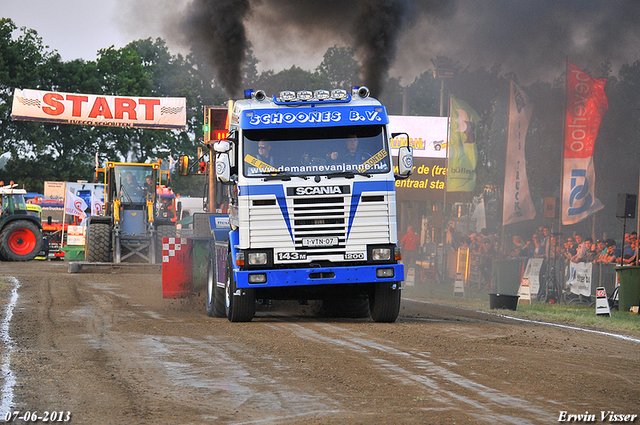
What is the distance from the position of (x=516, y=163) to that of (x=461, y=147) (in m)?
4.94

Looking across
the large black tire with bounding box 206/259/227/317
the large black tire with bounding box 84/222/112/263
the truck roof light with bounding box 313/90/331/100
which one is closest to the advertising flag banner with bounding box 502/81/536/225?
the large black tire with bounding box 84/222/112/263

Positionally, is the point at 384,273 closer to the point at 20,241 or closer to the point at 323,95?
the point at 323,95

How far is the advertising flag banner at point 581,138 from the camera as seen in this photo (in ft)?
73.4

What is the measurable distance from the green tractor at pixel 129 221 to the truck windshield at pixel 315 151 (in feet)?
50.6

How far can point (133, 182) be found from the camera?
28.7 m

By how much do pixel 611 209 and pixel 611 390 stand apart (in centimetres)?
3188

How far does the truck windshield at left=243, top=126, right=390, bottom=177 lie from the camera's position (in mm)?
12281

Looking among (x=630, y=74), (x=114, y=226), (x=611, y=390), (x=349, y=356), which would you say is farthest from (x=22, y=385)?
(x=630, y=74)

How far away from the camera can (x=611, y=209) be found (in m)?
37.8

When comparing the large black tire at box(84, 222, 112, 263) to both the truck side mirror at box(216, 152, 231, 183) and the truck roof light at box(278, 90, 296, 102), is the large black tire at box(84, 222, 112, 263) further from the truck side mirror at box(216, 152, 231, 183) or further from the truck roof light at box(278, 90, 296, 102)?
the truck roof light at box(278, 90, 296, 102)

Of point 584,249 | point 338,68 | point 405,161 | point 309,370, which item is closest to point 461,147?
point 584,249

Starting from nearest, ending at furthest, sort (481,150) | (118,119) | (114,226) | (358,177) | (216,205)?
(358,177) → (216,205) → (114,226) → (118,119) → (481,150)

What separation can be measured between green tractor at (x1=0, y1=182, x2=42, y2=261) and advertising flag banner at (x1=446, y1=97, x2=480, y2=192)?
637 inches

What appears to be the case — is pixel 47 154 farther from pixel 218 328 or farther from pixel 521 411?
pixel 521 411
